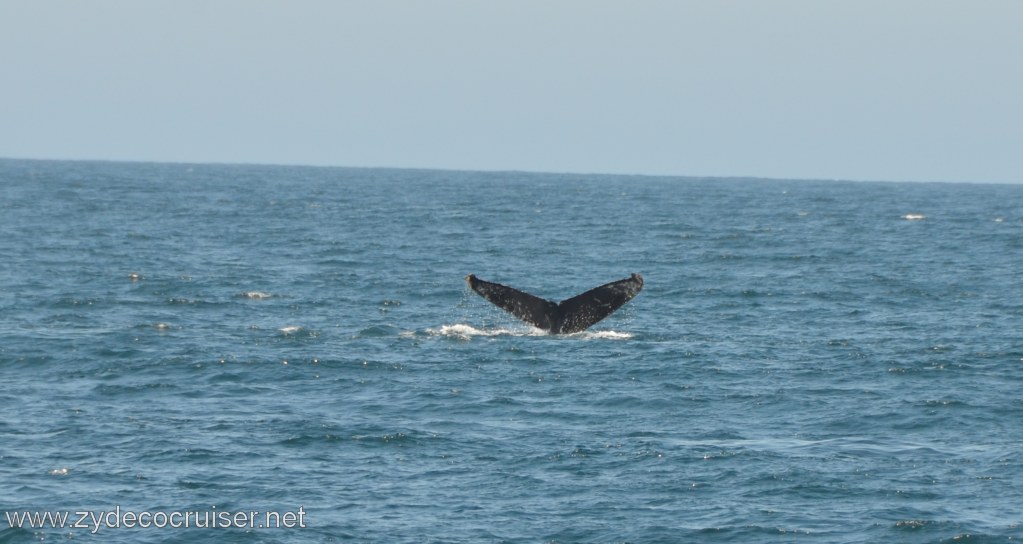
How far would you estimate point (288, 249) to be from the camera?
70.7 metres

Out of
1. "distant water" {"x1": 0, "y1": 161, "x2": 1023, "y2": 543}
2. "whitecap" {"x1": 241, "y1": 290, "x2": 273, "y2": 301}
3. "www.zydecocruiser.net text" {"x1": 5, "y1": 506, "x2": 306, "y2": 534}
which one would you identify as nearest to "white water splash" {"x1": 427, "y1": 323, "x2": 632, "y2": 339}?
"distant water" {"x1": 0, "y1": 161, "x2": 1023, "y2": 543}

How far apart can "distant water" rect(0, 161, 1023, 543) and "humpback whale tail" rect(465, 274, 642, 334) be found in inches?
24.1

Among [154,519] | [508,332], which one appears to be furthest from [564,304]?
[154,519]

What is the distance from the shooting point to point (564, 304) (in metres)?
37.2

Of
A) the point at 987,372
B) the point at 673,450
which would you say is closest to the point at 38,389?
the point at 673,450

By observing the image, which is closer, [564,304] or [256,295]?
[564,304]

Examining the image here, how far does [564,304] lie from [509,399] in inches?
261

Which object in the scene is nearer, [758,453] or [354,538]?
[354,538]

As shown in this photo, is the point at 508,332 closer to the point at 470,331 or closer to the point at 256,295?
the point at 470,331

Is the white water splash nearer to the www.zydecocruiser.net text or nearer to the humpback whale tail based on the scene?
the humpback whale tail

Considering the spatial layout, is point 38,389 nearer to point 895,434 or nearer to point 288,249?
point 895,434

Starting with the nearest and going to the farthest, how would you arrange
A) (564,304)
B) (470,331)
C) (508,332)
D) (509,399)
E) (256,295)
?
(509,399), (564,304), (508,332), (470,331), (256,295)

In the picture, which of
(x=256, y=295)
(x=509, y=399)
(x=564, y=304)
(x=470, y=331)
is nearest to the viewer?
(x=509, y=399)

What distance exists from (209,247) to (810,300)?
31510 millimetres
